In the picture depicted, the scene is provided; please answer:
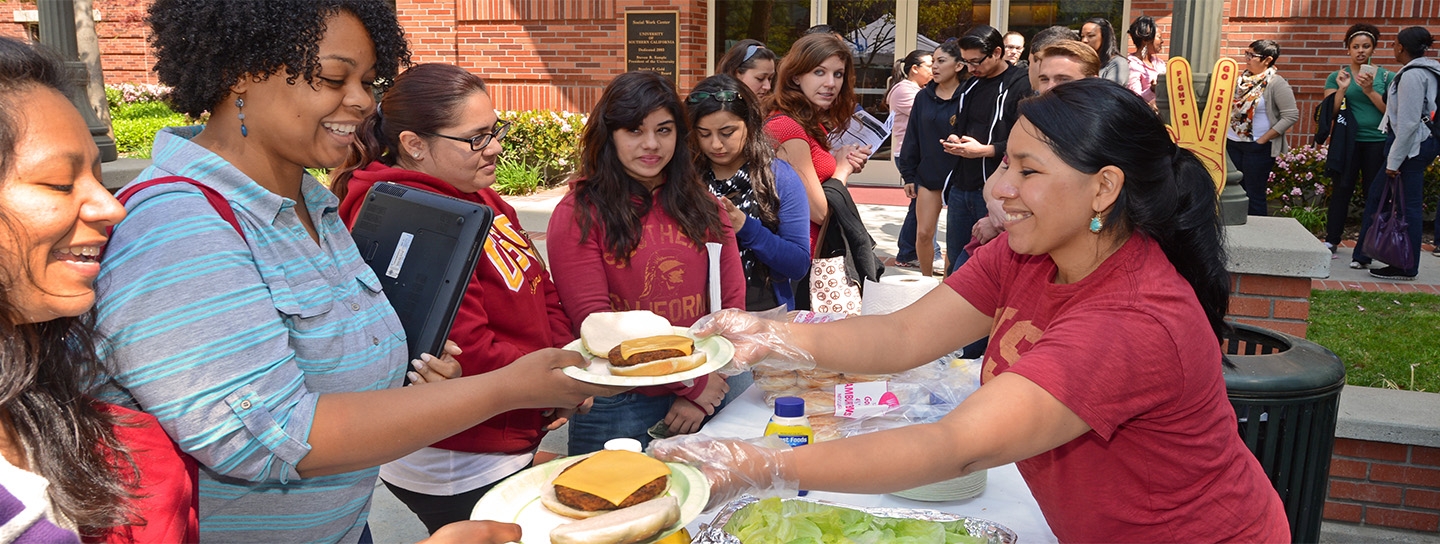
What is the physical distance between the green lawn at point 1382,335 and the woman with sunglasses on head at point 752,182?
9.94ft

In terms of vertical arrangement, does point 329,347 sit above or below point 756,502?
above

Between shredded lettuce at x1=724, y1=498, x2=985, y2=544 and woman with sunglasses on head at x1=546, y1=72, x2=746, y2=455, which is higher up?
woman with sunglasses on head at x1=546, y1=72, x2=746, y2=455

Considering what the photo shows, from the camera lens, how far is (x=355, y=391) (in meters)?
1.72

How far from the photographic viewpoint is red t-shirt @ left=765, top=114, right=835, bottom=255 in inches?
182

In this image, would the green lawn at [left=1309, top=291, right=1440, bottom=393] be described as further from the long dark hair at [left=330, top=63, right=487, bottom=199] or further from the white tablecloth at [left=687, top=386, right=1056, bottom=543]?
the long dark hair at [left=330, top=63, right=487, bottom=199]

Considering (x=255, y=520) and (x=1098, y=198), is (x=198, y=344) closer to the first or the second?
(x=255, y=520)

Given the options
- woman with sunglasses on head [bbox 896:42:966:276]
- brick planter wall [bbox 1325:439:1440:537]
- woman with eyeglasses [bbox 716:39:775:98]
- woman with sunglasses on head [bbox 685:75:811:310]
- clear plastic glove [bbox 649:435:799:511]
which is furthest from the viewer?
woman with sunglasses on head [bbox 896:42:966:276]

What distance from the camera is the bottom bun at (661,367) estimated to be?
2186 millimetres

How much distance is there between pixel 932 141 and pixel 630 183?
4194 mm

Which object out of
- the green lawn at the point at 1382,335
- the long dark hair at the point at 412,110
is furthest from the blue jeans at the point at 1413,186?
the long dark hair at the point at 412,110

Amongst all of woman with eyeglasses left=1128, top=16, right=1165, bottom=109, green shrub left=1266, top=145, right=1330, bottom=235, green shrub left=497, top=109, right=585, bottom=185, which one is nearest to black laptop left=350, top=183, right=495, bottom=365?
woman with eyeglasses left=1128, top=16, right=1165, bottom=109

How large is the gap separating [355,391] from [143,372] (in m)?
0.37

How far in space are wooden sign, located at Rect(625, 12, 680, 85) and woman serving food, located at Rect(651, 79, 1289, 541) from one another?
10014 millimetres

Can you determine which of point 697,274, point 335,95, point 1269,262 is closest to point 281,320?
point 335,95
